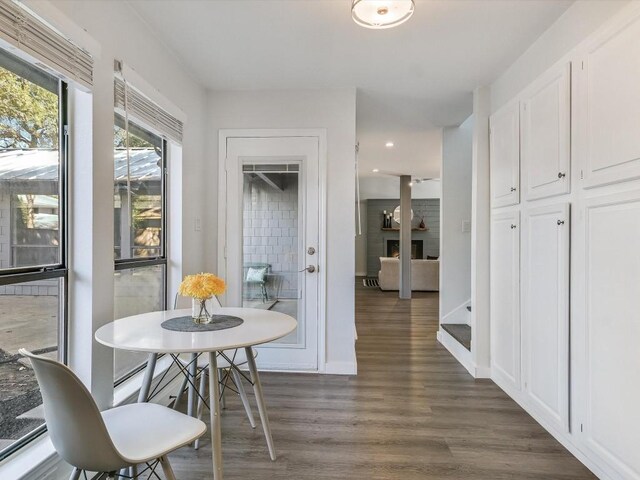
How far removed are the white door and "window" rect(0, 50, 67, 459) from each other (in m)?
1.55

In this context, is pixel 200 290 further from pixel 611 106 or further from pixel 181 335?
pixel 611 106

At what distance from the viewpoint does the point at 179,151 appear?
8.79ft

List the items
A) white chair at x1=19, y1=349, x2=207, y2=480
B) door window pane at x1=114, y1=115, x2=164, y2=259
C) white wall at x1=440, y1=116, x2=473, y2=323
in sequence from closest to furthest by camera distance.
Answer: white chair at x1=19, y1=349, x2=207, y2=480 → door window pane at x1=114, y1=115, x2=164, y2=259 → white wall at x1=440, y1=116, x2=473, y2=323

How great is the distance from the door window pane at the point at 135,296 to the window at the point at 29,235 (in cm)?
47

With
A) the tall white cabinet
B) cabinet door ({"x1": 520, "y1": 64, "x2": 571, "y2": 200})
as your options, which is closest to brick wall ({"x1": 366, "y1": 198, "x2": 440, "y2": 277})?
the tall white cabinet

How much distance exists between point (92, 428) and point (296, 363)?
216cm

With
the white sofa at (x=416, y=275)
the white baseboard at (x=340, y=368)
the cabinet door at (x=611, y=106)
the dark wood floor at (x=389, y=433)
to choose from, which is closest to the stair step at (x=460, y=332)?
the dark wood floor at (x=389, y=433)

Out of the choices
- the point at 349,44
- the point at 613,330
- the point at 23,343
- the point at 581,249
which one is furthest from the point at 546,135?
the point at 23,343

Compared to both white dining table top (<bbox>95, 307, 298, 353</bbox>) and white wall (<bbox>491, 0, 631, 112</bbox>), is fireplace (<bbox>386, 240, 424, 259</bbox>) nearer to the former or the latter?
white wall (<bbox>491, 0, 631, 112</bbox>)

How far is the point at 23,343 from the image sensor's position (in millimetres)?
1481

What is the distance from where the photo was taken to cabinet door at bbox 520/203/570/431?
197cm

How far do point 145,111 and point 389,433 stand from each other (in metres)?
2.43

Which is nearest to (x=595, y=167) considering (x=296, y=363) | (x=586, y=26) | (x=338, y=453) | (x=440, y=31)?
(x=586, y=26)

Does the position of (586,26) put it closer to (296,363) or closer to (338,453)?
Result: (338,453)
